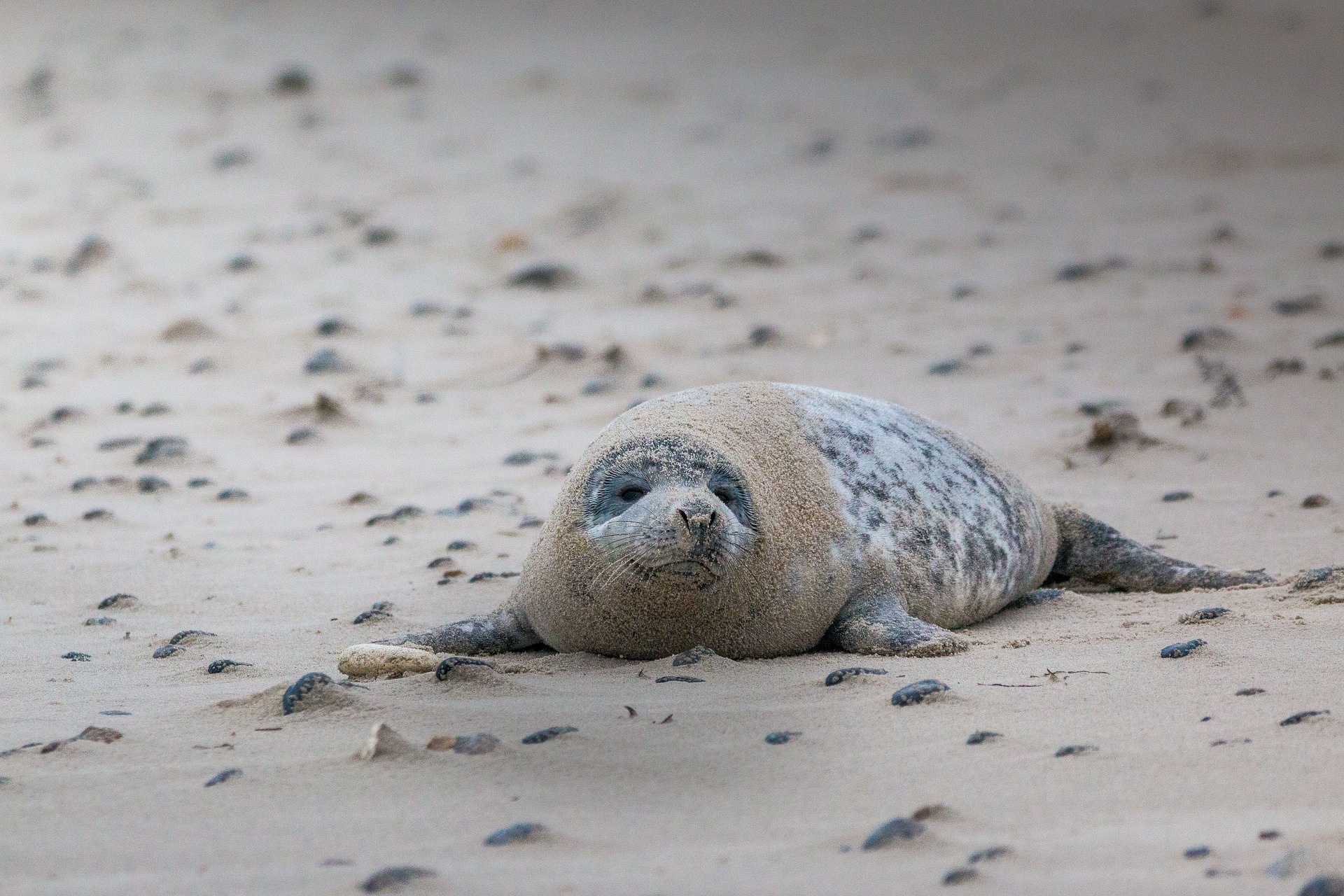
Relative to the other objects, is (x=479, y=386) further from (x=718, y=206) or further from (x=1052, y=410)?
(x=718, y=206)

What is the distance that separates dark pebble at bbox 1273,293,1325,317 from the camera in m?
8.81

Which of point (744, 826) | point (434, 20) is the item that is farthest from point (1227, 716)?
point (434, 20)

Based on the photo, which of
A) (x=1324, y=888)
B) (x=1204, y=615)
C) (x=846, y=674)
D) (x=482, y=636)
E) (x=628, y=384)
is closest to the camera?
(x=1324, y=888)

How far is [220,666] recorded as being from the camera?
3.85 metres

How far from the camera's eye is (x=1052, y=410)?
24.1 ft

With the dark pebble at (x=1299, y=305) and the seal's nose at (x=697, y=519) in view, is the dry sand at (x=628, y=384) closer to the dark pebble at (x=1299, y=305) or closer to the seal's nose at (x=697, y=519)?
the dark pebble at (x=1299, y=305)

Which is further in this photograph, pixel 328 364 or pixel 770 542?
pixel 328 364

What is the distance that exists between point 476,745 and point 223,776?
0.48 metres

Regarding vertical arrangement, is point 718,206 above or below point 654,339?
above

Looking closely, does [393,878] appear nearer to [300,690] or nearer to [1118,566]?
[300,690]

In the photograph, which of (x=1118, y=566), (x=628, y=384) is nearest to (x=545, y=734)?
(x=1118, y=566)

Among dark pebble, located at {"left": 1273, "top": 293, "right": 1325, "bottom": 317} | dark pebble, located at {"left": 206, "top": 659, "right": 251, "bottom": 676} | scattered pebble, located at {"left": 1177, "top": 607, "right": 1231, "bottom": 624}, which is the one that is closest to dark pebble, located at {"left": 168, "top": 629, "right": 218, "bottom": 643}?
dark pebble, located at {"left": 206, "top": 659, "right": 251, "bottom": 676}

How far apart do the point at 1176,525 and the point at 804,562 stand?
225cm

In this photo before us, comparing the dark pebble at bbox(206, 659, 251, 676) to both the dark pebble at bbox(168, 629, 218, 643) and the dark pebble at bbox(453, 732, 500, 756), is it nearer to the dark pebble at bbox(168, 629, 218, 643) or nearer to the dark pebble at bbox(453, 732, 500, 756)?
the dark pebble at bbox(168, 629, 218, 643)
